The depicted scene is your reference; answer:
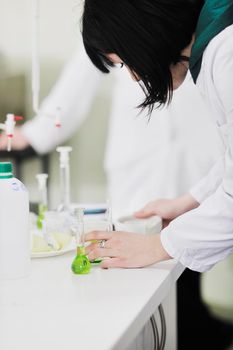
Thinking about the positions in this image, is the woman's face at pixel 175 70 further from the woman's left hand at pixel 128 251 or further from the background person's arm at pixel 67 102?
the background person's arm at pixel 67 102

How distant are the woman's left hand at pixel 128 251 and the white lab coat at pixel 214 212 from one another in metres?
0.02

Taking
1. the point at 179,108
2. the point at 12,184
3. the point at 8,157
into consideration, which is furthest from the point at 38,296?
the point at 8,157

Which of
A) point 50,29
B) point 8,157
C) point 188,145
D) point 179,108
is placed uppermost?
point 50,29

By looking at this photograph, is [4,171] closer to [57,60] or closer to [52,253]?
[52,253]

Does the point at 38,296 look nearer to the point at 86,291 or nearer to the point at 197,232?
the point at 86,291

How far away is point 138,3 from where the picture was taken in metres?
1.06

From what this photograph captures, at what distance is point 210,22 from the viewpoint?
3.37 feet

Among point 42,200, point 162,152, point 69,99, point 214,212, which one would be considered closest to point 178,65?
point 214,212

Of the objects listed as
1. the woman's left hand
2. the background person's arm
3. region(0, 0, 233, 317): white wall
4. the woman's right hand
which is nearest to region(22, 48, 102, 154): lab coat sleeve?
the background person's arm

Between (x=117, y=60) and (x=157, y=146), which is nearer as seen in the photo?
(x=117, y=60)

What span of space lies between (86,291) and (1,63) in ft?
8.91

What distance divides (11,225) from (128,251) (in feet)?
0.74

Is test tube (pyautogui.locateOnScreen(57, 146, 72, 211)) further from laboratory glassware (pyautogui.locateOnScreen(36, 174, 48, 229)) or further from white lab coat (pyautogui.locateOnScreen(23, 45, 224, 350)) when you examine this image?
white lab coat (pyautogui.locateOnScreen(23, 45, 224, 350))

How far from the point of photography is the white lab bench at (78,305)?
726mm
